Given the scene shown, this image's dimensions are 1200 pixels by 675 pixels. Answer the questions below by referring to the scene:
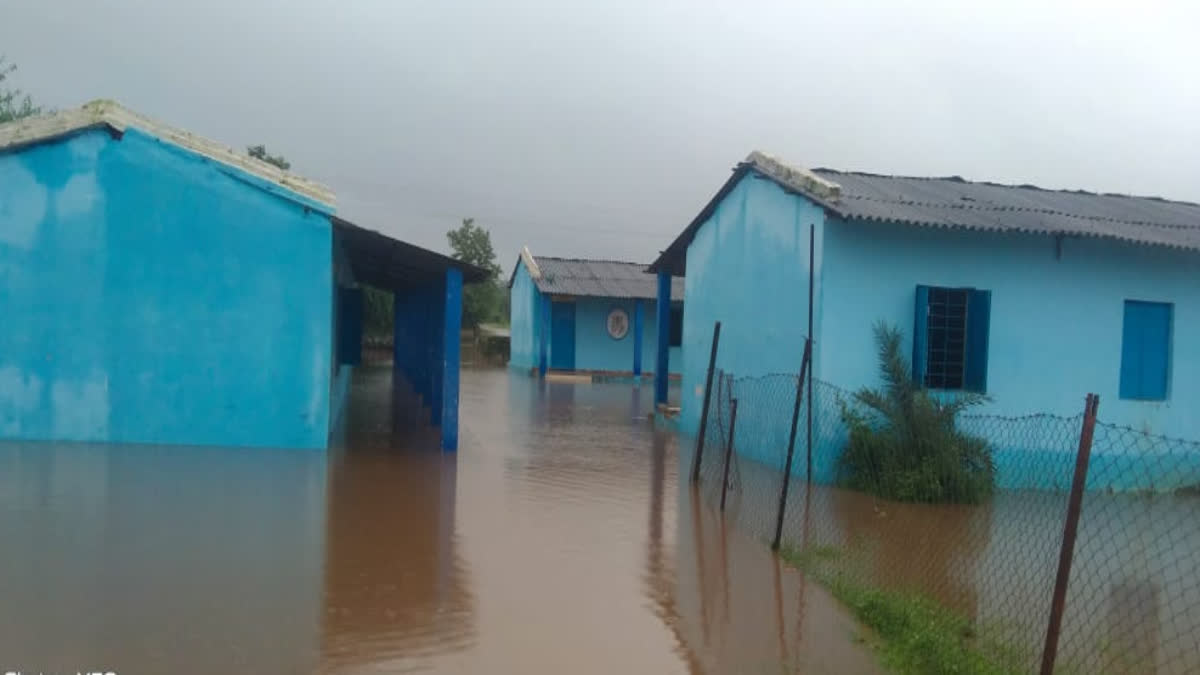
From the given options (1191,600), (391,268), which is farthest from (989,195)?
(391,268)

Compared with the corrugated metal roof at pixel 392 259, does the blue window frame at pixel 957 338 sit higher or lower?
lower

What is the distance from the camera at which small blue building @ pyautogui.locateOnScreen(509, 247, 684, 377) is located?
2917cm

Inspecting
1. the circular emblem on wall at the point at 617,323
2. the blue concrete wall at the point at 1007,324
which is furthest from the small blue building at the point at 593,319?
the blue concrete wall at the point at 1007,324

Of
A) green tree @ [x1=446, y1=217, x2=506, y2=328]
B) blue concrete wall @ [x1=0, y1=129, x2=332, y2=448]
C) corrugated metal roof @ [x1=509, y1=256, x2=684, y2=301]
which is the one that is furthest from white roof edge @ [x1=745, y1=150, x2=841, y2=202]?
green tree @ [x1=446, y1=217, x2=506, y2=328]

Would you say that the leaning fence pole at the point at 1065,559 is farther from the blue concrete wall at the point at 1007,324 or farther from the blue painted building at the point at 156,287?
the blue painted building at the point at 156,287

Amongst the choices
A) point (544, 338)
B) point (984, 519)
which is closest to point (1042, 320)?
point (984, 519)

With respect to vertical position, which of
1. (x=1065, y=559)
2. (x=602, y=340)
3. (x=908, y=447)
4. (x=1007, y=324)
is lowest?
(x=908, y=447)

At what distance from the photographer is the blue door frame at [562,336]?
29.8 meters

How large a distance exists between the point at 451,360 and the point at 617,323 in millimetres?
18614

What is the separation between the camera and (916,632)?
18.1ft

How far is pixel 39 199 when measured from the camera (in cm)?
1083

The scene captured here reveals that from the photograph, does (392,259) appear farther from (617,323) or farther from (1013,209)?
(617,323)

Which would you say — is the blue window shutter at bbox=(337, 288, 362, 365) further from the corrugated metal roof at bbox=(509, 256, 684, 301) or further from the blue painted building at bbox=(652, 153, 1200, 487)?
the corrugated metal roof at bbox=(509, 256, 684, 301)

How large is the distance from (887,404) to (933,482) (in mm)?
1096
